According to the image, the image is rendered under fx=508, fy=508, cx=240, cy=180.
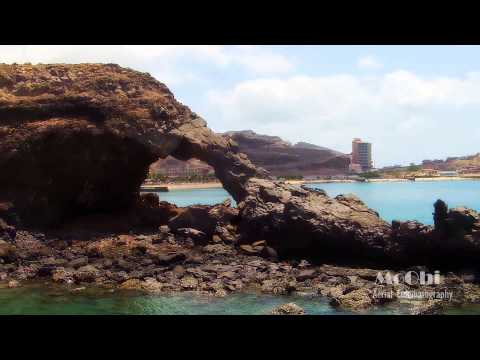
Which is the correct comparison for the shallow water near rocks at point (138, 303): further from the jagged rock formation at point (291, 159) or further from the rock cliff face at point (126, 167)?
the jagged rock formation at point (291, 159)

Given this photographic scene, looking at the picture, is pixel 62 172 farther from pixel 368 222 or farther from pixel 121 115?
pixel 368 222

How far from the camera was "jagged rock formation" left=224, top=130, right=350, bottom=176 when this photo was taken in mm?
120750

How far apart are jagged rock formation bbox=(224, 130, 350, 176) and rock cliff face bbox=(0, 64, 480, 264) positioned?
291 feet

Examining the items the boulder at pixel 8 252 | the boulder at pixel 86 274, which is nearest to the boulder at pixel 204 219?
the boulder at pixel 86 274

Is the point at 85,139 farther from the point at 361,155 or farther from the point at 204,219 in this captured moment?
the point at 361,155

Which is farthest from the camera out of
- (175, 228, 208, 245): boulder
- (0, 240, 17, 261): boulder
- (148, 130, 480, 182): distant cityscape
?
(148, 130, 480, 182): distant cityscape

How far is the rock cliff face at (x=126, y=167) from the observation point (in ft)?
73.5

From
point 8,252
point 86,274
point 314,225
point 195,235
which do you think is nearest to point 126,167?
point 195,235

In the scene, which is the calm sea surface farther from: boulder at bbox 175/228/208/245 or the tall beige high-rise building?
the tall beige high-rise building

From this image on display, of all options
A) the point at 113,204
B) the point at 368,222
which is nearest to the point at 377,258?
the point at 368,222

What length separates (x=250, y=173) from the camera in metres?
27.1

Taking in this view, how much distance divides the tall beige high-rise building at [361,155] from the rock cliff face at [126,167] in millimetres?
114734

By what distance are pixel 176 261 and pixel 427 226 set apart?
10442mm

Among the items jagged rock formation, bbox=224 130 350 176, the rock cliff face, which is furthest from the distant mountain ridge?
the rock cliff face
